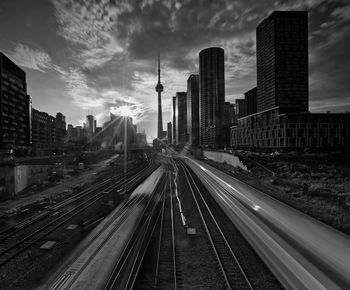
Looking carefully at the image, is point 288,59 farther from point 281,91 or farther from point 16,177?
point 16,177

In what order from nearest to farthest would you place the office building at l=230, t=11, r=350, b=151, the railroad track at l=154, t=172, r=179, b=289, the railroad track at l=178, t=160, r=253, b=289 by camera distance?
the railroad track at l=178, t=160, r=253, b=289, the railroad track at l=154, t=172, r=179, b=289, the office building at l=230, t=11, r=350, b=151

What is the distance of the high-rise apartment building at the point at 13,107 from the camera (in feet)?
300

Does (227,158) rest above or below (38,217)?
above

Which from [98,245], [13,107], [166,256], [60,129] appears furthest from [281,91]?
[60,129]

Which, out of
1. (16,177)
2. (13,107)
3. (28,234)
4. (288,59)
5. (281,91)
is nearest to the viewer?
(28,234)

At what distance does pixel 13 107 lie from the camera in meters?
99.8

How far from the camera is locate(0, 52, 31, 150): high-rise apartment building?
91.4 metres

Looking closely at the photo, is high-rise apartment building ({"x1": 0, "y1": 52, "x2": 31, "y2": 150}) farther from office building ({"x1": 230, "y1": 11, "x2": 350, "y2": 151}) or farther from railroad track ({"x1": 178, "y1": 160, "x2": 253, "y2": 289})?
office building ({"x1": 230, "y1": 11, "x2": 350, "y2": 151})

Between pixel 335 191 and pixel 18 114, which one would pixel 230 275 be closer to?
pixel 335 191

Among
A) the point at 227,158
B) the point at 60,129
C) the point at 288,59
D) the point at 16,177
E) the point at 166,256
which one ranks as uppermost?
the point at 288,59

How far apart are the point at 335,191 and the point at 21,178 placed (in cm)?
5126

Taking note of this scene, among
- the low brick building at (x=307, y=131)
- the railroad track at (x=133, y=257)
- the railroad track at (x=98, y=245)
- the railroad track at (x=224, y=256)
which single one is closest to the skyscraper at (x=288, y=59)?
the low brick building at (x=307, y=131)

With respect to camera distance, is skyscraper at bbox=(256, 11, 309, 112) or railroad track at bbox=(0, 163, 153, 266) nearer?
railroad track at bbox=(0, 163, 153, 266)

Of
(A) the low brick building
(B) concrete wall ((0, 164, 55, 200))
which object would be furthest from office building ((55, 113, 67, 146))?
(A) the low brick building
